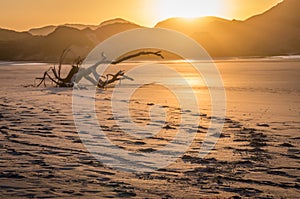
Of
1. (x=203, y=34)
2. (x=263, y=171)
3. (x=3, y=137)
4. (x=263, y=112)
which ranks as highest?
(x=203, y=34)

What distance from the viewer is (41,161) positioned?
6.61 metres

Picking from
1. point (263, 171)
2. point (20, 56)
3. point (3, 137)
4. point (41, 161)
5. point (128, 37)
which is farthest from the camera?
point (128, 37)

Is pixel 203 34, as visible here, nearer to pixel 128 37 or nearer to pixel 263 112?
pixel 128 37

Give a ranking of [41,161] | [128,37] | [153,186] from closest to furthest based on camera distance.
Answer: [153,186]
[41,161]
[128,37]

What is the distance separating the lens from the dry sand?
5.26 meters

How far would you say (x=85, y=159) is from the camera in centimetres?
686

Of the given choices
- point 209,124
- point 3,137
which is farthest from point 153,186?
point 209,124

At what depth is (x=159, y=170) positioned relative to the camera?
6.33 meters

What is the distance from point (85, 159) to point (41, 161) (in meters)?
0.63

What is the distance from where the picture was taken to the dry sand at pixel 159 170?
5258 millimetres

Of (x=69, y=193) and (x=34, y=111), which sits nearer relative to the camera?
(x=69, y=193)

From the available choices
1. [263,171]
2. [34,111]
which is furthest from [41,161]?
[34,111]

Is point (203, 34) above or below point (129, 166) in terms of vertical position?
above

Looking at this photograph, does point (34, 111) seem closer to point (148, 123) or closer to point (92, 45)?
point (148, 123)
